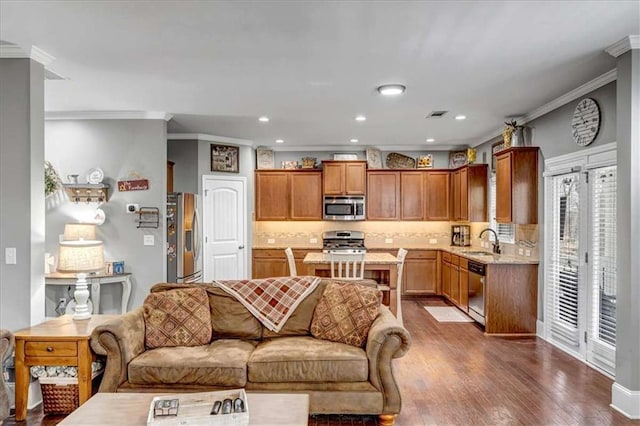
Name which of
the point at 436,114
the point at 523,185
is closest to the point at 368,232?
the point at 436,114

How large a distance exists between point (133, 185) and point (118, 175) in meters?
0.23

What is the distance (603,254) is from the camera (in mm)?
3926

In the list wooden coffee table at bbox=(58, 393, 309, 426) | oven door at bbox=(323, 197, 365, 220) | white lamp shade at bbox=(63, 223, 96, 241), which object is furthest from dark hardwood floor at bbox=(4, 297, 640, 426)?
oven door at bbox=(323, 197, 365, 220)

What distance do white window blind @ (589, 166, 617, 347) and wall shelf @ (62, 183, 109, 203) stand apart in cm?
542

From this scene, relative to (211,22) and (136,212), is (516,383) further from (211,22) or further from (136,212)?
(136,212)

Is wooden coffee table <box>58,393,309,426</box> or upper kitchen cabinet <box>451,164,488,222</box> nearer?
wooden coffee table <box>58,393,309,426</box>

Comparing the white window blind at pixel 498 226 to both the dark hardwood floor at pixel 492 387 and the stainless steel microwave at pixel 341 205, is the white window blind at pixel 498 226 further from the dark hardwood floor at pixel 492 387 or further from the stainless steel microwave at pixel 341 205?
the stainless steel microwave at pixel 341 205

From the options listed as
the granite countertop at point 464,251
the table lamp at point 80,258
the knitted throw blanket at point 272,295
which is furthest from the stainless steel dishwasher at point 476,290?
the table lamp at point 80,258

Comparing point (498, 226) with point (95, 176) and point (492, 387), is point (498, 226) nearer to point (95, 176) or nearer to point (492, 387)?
point (492, 387)

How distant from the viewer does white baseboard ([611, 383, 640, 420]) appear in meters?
3.01

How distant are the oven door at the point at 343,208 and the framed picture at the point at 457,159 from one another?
190 cm

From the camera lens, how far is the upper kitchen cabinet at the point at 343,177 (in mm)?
7520

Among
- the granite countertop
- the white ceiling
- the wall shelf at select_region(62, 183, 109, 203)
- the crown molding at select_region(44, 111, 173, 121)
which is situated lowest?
the granite countertop

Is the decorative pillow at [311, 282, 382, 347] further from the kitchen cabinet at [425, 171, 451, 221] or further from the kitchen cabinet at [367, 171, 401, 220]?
the kitchen cabinet at [425, 171, 451, 221]
